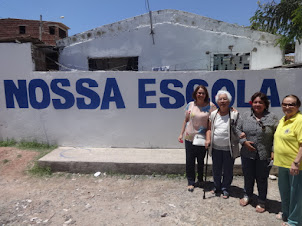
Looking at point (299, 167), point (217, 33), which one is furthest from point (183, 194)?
point (217, 33)

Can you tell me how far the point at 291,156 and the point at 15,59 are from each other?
5.43m

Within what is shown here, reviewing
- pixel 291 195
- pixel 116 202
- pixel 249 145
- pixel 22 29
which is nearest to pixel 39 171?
pixel 116 202

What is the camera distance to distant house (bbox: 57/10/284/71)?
763 cm

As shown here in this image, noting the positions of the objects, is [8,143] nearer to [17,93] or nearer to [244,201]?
[17,93]

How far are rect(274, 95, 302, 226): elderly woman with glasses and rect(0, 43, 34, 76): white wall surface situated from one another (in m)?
4.88

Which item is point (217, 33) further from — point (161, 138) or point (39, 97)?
point (39, 97)

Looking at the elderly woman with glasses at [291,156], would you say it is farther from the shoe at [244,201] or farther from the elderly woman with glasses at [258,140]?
the shoe at [244,201]

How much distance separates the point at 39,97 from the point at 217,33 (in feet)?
19.3

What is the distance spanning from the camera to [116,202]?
321cm

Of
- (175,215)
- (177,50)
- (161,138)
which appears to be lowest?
(175,215)

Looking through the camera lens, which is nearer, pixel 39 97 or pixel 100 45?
pixel 39 97

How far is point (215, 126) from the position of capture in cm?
303

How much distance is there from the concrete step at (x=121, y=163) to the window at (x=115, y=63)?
14.6 feet

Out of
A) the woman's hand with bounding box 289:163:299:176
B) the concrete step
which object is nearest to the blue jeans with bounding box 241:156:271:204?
the woman's hand with bounding box 289:163:299:176
